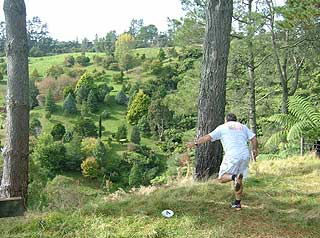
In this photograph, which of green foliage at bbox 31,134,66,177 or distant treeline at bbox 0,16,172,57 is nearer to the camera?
green foliage at bbox 31,134,66,177

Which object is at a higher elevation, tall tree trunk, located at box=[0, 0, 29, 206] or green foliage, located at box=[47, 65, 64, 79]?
green foliage, located at box=[47, 65, 64, 79]

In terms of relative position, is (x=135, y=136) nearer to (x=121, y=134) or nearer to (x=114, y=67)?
(x=121, y=134)

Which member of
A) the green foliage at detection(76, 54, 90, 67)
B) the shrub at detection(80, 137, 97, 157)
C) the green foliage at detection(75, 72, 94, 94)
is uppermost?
the green foliage at detection(76, 54, 90, 67)

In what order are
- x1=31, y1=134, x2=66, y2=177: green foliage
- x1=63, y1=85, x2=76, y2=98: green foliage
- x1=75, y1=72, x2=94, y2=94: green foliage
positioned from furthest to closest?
x1=63, y1=85, x2=76, y2=98: green foliage < x1=75, y1=72, x2=94, y2=94: green foliage < x1=31, y1=134, x2=66, y2=177: green foliage

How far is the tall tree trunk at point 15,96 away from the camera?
6414mm

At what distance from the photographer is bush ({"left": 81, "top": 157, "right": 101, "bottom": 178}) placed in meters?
38.3

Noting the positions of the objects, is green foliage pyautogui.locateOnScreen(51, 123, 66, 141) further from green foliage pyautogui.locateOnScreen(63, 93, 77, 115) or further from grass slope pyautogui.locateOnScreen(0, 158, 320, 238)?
grass slope pyautogui.locateOnScreen(0, 158, 320, 238)

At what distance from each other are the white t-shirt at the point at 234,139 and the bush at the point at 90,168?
3381 centimetres

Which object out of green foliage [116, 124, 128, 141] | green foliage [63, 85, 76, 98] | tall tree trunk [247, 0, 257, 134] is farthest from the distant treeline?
tall tree trunk [247, 0, 257, 134]

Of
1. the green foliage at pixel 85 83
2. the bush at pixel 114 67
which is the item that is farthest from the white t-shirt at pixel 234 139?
the bush at pixel 114 67

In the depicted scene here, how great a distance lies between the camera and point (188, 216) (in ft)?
16.2

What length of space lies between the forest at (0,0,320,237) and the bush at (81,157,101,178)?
92 mm

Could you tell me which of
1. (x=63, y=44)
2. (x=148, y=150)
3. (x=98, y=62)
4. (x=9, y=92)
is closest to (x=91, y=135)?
(x=148, y=150)

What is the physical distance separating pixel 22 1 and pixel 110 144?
39675mm
